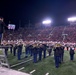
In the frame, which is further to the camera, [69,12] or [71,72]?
[69,12]

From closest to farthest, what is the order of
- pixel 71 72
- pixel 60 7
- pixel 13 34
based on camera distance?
1. pixel 71 72
2. pixel 60 7
3. pixel 13 34

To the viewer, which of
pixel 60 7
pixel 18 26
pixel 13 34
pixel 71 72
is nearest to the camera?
pixel 71 72

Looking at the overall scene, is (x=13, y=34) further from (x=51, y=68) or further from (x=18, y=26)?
(x=51, y=68)

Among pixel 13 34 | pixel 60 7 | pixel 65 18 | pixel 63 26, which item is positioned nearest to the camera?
pixel 60 7

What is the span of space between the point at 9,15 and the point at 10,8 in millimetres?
4765

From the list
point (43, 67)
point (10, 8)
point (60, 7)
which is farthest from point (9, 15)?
point (43, 67)

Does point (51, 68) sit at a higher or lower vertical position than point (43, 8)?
lower

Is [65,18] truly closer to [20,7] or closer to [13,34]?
[20,7]

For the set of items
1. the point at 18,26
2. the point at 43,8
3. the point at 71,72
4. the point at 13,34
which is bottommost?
the point at 71,72

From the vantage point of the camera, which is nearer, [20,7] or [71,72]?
[71,72]

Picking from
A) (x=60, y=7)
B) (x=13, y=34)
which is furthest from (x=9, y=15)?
(x=60, y=7)

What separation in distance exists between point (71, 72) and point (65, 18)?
101 ft

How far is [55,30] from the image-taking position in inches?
1587

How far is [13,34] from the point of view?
46469 millimetres
